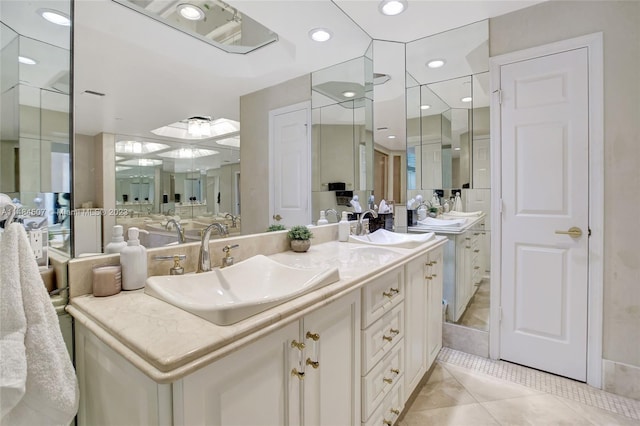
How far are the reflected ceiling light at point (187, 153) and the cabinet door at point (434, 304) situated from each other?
1.40 meters

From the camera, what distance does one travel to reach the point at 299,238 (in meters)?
1.68

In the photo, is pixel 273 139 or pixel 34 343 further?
pixel 273 139

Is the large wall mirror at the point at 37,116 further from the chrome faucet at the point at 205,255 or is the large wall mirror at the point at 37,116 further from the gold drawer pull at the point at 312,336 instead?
the gold drawer pull at the point at 312,336

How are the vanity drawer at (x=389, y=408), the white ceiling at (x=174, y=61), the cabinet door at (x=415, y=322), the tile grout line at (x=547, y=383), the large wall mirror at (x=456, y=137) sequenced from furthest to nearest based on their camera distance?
the large wall mirror at (x=456, y=137) < the tile grout line at (x=547, y=383) < the cabinet door at (x=415, y=322) < the vanity drawer at (x=389, y=408) < the white ceiling at (x=174, y=61)

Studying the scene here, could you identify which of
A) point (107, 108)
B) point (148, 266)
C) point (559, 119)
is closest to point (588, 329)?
point (559, 119)

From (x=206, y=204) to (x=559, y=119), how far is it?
2.15m

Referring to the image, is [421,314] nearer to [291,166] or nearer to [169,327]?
[291,166]

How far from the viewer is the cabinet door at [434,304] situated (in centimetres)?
190

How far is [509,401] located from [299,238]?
1.54 m

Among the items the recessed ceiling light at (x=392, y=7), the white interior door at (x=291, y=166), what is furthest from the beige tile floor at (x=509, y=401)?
the recessed ceiling light at (x=392, y=7)

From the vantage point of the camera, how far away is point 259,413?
79 centimetres

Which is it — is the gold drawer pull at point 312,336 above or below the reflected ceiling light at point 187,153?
below

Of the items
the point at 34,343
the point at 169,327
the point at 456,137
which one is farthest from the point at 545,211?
the point at 34,343

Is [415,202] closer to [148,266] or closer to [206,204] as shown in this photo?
[206,204]
